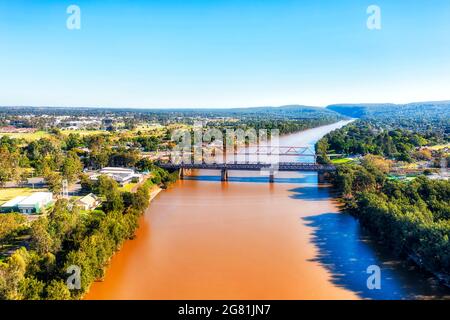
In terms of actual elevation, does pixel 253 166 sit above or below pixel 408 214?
above

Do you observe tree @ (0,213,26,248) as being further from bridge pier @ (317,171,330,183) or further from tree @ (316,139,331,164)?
tree @ (316,139,331,164)

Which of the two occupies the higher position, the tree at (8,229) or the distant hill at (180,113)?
the distant hill at (180,113)

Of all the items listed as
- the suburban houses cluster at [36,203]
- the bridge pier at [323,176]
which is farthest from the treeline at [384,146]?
the suburban houses cluster at [36,203]

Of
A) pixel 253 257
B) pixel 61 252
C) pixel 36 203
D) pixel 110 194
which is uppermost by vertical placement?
pixel 110 194

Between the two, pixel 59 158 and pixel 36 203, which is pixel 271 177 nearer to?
pixel 36 203

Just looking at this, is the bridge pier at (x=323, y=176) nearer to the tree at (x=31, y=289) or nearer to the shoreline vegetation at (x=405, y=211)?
the shoreline vegetation at (x=405, y=211)

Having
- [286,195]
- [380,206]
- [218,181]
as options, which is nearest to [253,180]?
[218,181]

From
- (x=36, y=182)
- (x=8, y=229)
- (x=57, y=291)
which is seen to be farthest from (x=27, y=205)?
(x=57, y=291)

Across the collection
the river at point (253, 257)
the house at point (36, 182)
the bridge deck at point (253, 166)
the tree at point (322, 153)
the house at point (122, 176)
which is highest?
the tree at point (322, 153)
